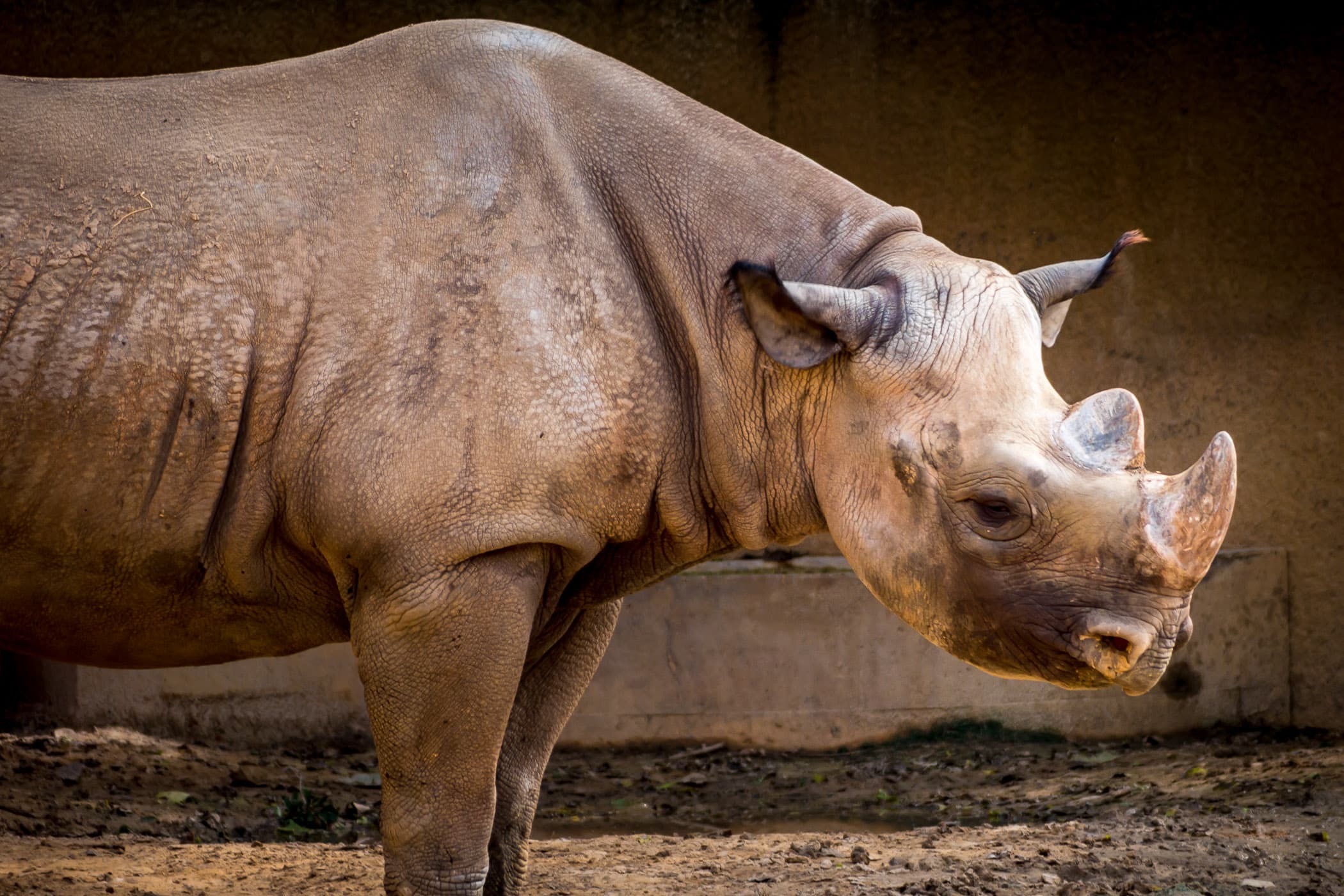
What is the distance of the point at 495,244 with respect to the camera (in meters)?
3.68

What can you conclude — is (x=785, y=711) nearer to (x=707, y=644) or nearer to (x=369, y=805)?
(x=707, y=644)

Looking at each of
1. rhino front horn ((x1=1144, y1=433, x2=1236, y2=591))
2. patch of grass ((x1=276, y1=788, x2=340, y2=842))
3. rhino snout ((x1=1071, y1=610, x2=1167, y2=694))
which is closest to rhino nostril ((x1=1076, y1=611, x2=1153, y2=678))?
rhino snout ((x1=1071, y1=610, x2=1167, y2=694))

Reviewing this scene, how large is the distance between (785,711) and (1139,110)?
11.1 ft

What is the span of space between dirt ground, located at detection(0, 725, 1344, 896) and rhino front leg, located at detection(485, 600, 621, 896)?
0.42 metres

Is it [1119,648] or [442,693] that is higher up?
[1119,648]

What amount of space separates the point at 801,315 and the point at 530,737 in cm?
165

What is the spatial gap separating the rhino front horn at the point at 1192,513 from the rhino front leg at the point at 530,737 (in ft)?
6.02

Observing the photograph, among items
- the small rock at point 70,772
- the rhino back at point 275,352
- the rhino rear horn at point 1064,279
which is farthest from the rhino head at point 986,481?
the small rock at point 70,772

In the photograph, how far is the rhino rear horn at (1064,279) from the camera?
3.91 m

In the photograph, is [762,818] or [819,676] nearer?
[762,818]

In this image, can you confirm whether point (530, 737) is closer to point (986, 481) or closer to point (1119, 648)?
point (986, 481)

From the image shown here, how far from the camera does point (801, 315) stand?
11.9 ft

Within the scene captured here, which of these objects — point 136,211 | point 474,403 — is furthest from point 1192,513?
point 136,211

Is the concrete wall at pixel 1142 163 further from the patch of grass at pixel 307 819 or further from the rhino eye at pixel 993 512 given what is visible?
the rhino eye at pixel 993 512
